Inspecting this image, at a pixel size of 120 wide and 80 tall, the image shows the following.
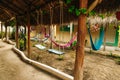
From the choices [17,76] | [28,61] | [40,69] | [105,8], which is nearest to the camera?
[105,8]

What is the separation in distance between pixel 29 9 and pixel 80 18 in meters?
→ 3.43

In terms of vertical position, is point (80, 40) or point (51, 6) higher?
point (51, 6)

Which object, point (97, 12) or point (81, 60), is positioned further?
point (97, 12)

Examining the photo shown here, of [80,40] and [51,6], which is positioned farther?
[51,6]

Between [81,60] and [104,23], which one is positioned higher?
[104,23]

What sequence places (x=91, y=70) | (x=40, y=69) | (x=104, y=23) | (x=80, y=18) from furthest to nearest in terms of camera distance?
(x=104, y=23) < (x=40, y=69) < (x=91, y=70) < (x=80, y=18)

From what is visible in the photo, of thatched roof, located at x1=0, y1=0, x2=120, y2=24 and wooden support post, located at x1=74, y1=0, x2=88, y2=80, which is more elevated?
thatched roof, located at x1=0, y1=0, x2=120, y2=24

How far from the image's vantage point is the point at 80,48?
84.5 inches

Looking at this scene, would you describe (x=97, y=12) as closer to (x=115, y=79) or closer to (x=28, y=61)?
(x=115, y=79)

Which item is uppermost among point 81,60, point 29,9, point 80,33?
point 29,9

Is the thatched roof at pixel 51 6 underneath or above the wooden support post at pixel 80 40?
above

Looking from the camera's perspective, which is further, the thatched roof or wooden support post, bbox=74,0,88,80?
the thatched roof

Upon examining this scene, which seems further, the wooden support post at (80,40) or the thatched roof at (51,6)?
the thatched roof at (51,6)

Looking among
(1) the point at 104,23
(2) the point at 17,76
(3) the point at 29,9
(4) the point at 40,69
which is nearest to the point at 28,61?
(4) the point at 40,69
